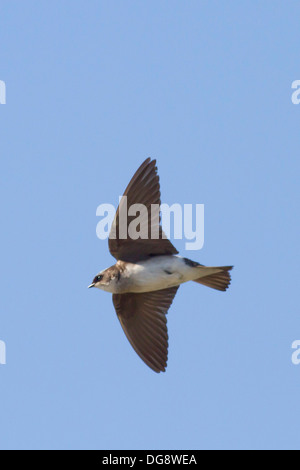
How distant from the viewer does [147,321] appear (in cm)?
1891

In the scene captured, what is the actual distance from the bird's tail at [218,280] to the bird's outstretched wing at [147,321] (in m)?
0.32

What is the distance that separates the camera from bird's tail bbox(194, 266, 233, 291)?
18.7m

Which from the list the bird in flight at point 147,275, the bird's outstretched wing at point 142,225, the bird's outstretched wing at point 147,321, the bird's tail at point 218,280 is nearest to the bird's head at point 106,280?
the bird in flight at point 147,275

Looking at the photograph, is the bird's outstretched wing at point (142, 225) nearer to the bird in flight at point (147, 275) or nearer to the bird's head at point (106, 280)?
the bird in flight at point (147, 275)

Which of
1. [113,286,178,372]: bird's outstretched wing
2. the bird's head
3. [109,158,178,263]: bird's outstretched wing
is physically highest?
[109,158,178,263]: bird's outstretched wing

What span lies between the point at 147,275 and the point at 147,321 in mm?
588

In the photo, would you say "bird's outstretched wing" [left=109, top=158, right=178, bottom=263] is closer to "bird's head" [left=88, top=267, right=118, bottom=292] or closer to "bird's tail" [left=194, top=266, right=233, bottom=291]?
"bird's head" [left=88, top=267, right=118, bottom=292]

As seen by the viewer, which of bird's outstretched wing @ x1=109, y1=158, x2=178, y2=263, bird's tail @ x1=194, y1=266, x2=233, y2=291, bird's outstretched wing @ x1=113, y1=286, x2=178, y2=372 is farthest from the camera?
bird's outstretched wing @ x1=113, y1=286, x2=178, y2=372

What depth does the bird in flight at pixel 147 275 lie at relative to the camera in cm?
1831

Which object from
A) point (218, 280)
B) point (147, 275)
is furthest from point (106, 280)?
point (218, 280)

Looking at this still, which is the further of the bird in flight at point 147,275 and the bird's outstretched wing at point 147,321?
the bird's outstretched wing at point 147,321

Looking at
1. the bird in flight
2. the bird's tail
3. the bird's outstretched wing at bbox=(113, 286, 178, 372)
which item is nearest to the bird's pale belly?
the bird in flight
